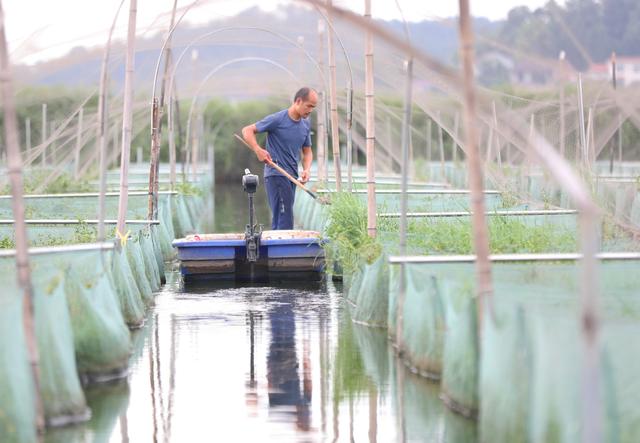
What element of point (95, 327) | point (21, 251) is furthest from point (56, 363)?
point (95, 327)

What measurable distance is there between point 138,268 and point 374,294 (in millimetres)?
1901

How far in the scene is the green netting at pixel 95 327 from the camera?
21.6 feet

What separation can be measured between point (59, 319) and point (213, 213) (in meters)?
16.1

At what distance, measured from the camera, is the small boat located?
35.2ft

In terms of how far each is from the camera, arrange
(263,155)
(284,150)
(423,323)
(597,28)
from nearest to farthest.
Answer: (423,323)
(263,155)
(284,150)
(597,28)

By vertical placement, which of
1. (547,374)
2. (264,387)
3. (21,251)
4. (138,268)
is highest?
(21,251)

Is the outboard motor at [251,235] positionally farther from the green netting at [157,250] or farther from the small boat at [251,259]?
the green netting at [157,250]

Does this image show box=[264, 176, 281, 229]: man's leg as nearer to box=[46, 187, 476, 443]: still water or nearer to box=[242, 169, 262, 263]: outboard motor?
box=[242, 169, 262, 263]: outboard motor

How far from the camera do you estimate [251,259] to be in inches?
417

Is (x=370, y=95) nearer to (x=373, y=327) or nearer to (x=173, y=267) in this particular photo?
(x=373, y=327)

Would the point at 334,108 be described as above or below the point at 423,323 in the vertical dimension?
above

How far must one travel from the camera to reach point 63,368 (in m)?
5.71

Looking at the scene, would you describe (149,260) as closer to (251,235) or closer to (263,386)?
(251,235)

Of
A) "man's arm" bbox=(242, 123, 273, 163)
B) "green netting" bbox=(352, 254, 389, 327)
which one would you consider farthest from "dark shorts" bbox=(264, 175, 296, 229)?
"green netting" bbox=(352, 254, 389, 327)
